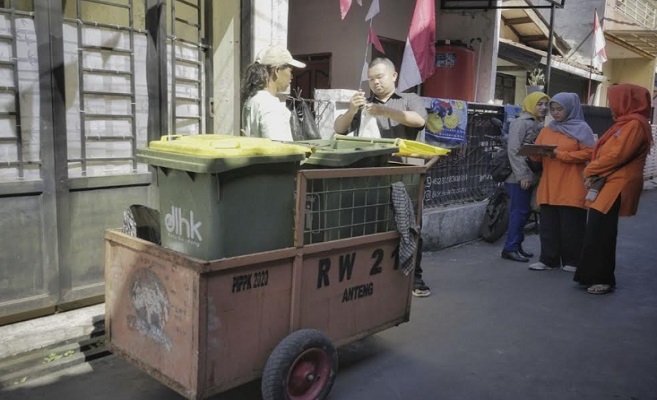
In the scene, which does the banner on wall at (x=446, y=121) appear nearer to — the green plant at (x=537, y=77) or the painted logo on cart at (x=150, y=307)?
the painted logo on cart at (x=150, y=307)

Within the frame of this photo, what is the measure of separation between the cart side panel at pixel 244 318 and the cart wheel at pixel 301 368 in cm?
9

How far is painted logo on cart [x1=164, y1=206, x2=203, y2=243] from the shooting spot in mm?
2709

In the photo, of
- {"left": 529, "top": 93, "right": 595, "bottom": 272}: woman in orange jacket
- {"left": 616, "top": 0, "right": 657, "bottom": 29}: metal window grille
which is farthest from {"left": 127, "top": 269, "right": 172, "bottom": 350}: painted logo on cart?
{"left": 616, "top": 0, "right": 657, "bottom": 29}: metal window grille

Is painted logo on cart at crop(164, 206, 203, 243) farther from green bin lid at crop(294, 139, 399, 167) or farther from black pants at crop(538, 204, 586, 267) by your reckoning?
black pants at crop(538, 204, 586, 267)

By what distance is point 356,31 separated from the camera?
29.9 feet

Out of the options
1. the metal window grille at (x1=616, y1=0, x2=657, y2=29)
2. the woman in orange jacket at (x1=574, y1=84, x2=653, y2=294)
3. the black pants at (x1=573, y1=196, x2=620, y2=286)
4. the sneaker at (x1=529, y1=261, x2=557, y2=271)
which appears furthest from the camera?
the metal window grille at (x1=616, y1=0, x2=657, y2=29)

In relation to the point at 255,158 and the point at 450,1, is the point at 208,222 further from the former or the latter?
the point at 450,1

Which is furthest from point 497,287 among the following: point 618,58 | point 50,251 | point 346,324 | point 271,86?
point 618,58

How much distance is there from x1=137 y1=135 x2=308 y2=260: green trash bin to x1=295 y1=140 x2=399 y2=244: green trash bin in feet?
0.55

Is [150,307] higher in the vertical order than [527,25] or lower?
lower

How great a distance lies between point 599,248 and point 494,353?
81.9 inches

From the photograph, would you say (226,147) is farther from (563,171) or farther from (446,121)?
(446,121)

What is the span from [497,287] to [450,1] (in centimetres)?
645

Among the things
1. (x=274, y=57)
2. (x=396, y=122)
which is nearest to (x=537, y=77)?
(x=396, y=122)
